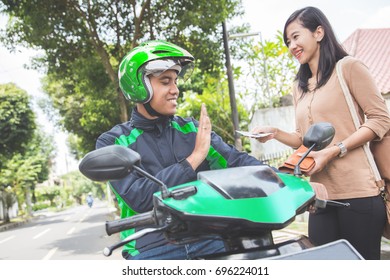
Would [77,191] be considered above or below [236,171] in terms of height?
below

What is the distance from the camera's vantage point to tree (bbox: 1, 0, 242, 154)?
24.9ft

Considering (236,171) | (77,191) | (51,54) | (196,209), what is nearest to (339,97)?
(236,171)

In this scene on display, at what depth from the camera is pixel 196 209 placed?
0.88 metres

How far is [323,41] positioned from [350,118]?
1.18 ft

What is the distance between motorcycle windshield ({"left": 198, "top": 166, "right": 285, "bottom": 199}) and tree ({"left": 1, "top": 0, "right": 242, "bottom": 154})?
6887 mm

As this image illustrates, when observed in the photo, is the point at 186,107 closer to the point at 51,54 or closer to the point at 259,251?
the point at 51,54

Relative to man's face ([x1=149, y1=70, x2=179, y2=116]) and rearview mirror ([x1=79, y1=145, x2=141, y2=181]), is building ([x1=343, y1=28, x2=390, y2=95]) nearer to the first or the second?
man's face ([x1=149, y1=70, x2=179, y2=116])

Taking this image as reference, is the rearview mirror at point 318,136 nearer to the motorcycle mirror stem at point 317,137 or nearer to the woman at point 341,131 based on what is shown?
the motorcycle mirror stem at point 317,137

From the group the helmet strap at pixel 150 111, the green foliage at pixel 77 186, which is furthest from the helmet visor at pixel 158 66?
the green foliage at pixel 77 186

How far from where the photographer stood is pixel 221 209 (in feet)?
2.92

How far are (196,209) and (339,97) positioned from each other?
93cm

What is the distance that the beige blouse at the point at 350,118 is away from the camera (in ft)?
4.91

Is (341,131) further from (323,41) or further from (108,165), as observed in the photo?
(108,165)

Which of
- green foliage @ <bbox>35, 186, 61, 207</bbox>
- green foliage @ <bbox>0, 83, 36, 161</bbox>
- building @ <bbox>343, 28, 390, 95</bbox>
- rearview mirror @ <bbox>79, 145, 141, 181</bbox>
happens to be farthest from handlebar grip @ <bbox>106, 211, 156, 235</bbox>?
green foliage @ <bbox>35, 186, 61, 207</bbox>
